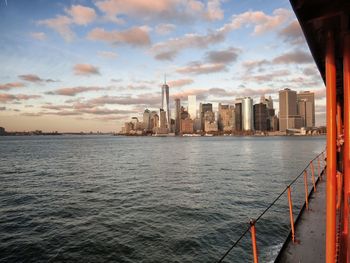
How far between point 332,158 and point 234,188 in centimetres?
2380

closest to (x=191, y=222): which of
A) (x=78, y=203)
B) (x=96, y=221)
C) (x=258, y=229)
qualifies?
(x=258, y=229)

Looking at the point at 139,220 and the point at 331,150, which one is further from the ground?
the point at 331,150

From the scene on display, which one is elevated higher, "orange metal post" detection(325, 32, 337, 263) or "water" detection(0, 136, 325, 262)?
"orange metal post" detection(325, 32, 337, 263)

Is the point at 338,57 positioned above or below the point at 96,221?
above

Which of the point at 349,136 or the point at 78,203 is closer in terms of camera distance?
the point at 349,136

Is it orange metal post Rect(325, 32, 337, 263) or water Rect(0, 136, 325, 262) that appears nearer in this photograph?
orange metal post Rect(325, 32, 337, 263)

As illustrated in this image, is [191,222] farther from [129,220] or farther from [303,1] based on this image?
[303,1]

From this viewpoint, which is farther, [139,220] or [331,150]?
[139,220]

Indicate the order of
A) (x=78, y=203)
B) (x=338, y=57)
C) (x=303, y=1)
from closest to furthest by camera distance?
(x=303, y=1), (x=338, y=57), (x=78, y=203)

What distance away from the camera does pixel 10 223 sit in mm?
17562

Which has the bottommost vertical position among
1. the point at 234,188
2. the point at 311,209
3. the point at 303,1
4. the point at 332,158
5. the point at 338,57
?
the point at 234,188

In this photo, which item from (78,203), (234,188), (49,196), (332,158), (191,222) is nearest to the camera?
(332,158)

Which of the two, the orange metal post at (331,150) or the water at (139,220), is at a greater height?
the orange metal post at (331,150)

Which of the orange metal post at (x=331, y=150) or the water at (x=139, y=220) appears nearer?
the orange metal post at (x=331, y=150)
